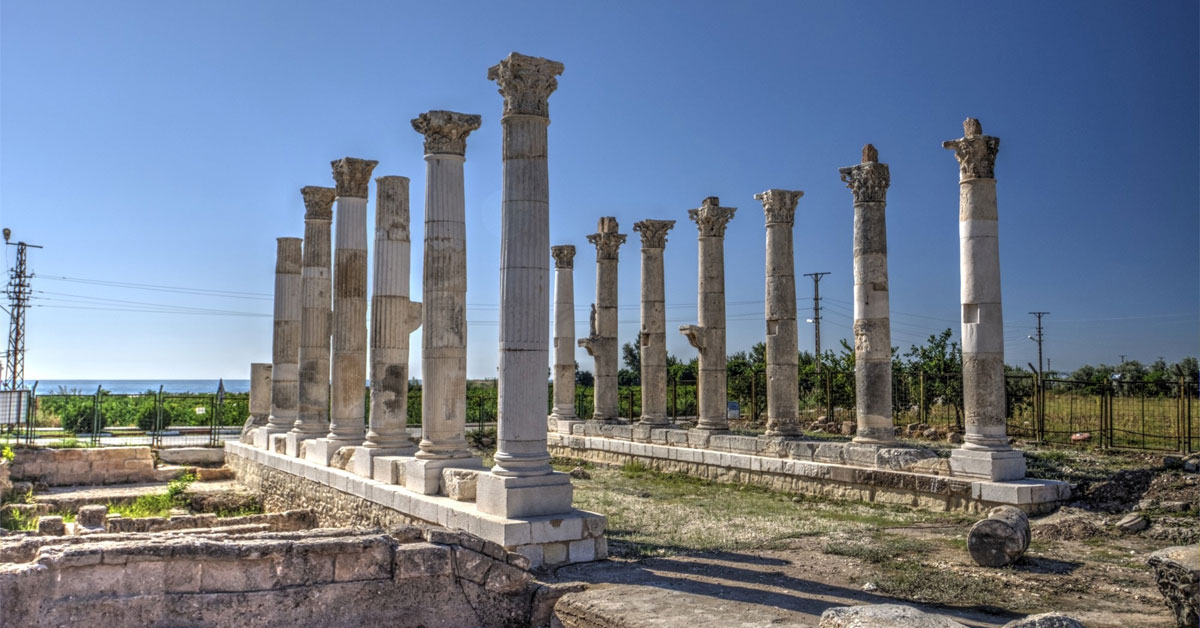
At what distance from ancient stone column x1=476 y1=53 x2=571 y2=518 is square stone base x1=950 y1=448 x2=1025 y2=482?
7644 millimetres

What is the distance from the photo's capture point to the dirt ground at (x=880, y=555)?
903cm

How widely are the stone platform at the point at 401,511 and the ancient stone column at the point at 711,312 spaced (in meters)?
9.31

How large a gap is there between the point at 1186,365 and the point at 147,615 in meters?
41.3

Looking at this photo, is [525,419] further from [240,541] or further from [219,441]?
[219,441]

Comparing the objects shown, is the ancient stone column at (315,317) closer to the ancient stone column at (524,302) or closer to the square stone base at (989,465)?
the ancient stone column at (524,302)

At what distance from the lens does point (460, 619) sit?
8953 mm

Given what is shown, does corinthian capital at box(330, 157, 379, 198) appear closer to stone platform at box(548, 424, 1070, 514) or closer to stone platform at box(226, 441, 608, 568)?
stone platform at box(226, 441, 608, 568)

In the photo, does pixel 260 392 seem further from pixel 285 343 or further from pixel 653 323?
pixel 653 323

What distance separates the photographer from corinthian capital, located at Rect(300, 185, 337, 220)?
20875mm

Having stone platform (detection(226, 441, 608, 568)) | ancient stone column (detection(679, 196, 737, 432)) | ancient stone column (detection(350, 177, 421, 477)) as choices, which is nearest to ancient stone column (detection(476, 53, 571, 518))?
stone platform (detection(226, 441, 608, 568))

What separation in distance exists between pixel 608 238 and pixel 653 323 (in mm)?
3618

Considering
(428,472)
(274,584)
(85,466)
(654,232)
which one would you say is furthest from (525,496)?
(85,466)

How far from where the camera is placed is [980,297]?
15703 mm

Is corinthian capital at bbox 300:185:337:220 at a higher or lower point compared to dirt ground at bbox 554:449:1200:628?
higher
